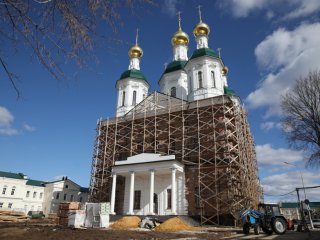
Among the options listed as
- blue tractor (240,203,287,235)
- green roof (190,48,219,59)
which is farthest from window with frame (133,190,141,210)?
green roof (190,48,219,59)

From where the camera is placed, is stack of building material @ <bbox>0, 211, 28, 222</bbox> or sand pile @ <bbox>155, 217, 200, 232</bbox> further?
stack of building material @ <bbox>0, 211, 28, 222</bbox>

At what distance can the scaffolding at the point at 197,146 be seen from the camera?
21.2 m

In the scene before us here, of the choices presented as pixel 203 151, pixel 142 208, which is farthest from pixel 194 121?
pixel 142 208

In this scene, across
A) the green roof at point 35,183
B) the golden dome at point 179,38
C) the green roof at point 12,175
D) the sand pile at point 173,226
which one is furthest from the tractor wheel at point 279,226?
the green roof at point 12,175

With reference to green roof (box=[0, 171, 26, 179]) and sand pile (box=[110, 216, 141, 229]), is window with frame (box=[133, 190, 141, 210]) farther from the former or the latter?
green roof (box=[0, 171, 26, 179])

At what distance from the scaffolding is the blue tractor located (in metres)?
5.36

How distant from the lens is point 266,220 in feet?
47.0

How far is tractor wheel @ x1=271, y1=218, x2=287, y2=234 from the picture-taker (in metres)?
13.7

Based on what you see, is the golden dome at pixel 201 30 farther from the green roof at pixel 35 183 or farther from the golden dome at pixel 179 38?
the green roof at pixel 35 183

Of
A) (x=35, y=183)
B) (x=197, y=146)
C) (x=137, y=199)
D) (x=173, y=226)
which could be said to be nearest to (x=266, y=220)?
(x=173, y=226)

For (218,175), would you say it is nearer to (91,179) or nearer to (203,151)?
(203,151)

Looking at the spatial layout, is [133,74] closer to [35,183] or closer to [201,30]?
[201,30]

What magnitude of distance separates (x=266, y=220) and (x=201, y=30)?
26.2m

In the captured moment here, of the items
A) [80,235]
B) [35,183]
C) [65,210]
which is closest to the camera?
[80,235]
